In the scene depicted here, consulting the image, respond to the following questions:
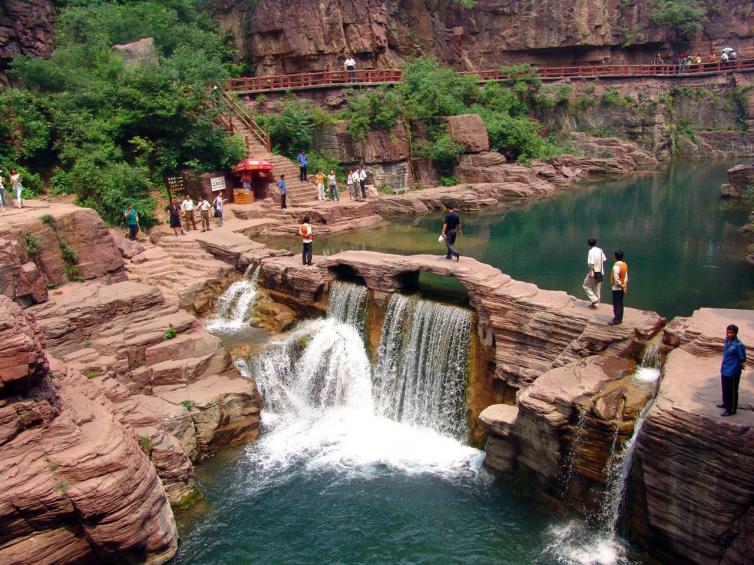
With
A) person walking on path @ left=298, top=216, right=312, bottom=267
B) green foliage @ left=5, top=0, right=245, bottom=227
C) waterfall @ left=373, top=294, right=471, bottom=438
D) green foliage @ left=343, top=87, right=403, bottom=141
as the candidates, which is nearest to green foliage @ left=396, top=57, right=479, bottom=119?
green foliage @ left=343, top=87, right=403, bottom=141

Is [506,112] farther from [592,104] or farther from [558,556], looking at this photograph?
[558,556]

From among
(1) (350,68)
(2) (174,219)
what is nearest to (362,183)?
(2) (174,219)

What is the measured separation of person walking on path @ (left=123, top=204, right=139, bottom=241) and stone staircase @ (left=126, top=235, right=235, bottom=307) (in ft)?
2.81

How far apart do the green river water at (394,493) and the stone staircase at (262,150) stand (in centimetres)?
948

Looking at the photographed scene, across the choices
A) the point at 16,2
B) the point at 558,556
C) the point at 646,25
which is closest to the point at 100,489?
the point at 558,556

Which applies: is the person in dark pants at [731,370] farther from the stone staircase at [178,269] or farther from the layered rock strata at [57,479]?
the stone staircase at [178,269]

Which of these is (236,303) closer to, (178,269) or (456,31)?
(178,269)

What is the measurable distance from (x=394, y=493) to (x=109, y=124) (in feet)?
63.9

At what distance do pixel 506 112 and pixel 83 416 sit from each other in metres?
31.7

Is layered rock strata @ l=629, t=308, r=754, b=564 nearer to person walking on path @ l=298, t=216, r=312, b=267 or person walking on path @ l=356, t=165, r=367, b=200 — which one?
person walking on path @ l=298, t=216, r=312, b=267

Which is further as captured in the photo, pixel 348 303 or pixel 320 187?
pixel 320 187

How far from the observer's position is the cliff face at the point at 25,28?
→ 28828mm

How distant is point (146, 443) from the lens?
11.8 m

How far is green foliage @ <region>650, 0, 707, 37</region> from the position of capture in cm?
4484
